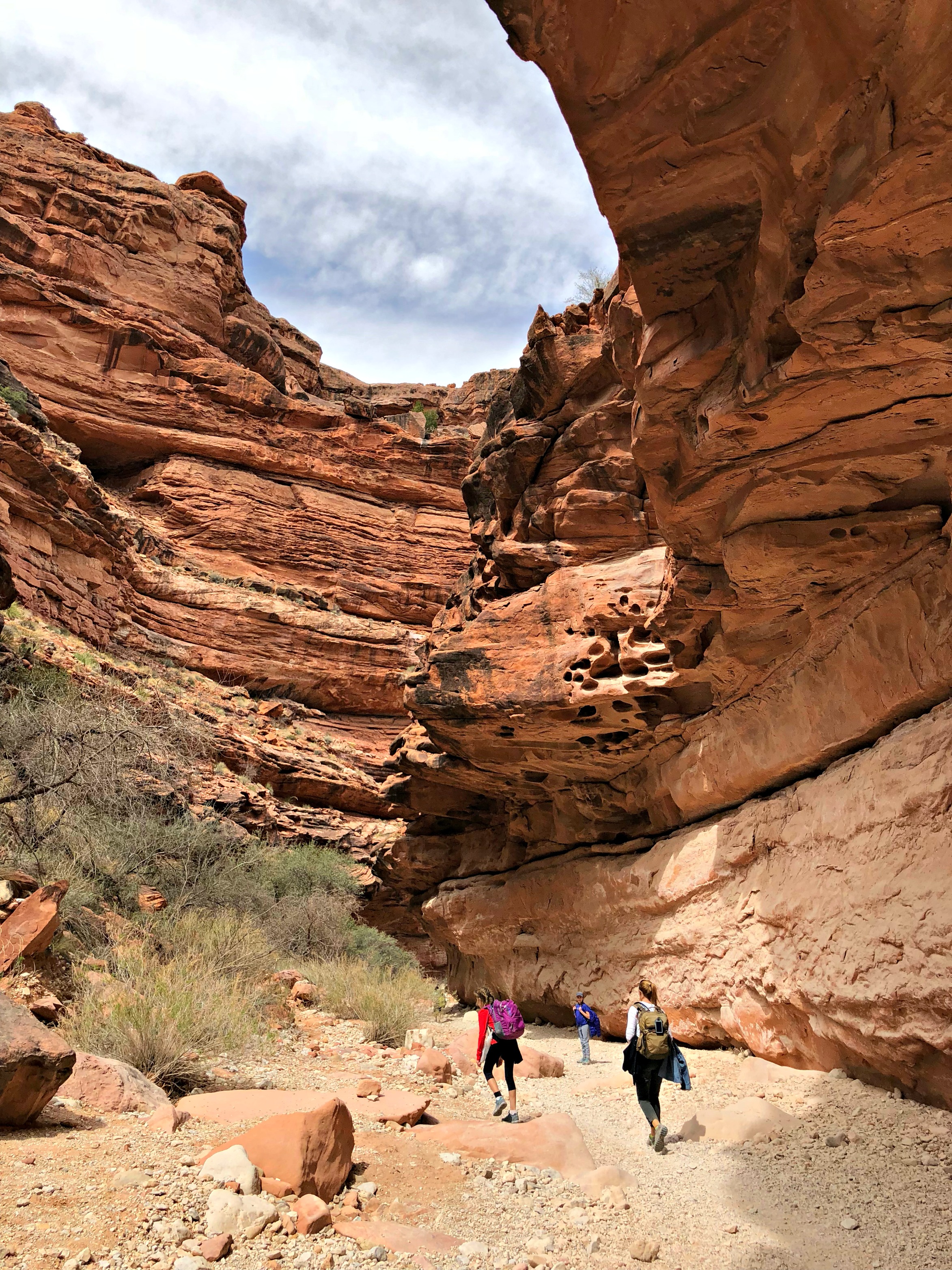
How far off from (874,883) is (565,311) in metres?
7.40

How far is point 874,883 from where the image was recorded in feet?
17.8

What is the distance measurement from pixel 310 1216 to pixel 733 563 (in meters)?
4.45

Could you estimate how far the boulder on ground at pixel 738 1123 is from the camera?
17.0ft

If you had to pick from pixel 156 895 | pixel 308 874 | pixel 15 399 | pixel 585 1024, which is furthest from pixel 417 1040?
pixel 15 399

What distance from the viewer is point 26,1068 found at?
407cm

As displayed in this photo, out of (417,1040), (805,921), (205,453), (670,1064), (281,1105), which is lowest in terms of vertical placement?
(417,1040)

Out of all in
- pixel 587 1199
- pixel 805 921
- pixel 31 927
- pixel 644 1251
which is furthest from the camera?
pixel 31 927

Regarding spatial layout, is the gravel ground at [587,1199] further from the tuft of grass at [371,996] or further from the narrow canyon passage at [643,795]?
the tuft of grass at [371,996]

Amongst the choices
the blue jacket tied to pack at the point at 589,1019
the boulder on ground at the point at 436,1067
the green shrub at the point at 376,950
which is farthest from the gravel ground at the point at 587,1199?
the green shrub at the point at 376,950

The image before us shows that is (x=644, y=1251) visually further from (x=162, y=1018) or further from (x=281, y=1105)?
(x=162, y=1018)

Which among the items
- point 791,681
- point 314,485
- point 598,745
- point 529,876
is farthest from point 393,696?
point 791,681

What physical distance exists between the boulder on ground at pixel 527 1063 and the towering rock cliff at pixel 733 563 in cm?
141

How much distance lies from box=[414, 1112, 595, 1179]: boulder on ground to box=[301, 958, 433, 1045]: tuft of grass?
11.6ft

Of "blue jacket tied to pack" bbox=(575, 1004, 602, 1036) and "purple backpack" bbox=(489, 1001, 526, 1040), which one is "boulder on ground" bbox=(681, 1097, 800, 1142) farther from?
"blue jacket tied to pack" bbox=(575, 1004, 602, 1036)
